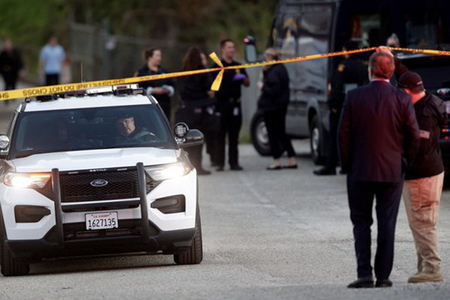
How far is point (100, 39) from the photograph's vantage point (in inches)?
1801

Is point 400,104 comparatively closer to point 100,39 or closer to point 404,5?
point 404,5

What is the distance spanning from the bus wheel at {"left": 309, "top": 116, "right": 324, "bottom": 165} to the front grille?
10.0 metres

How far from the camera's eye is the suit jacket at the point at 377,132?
10000 mm

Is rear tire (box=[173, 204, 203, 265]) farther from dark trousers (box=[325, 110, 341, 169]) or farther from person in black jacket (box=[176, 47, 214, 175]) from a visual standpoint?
person in black jacket (box=[176, 47, 214, 175])

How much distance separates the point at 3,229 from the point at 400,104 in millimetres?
3783

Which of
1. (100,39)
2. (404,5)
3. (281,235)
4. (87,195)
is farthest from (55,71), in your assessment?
(87,195)

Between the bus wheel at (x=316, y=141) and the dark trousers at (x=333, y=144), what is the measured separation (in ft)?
2.54

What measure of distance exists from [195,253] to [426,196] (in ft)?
8.07

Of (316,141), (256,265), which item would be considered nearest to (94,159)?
(256,265)

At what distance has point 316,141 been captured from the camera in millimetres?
22172

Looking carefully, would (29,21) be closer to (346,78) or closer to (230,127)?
(230,127)

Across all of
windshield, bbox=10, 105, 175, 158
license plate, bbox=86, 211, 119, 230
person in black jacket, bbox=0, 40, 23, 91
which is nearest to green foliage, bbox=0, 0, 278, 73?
person in black jacket, bbox=0, 40, 23, 91

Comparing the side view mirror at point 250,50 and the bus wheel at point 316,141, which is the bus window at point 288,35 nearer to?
the side view mirror at point 250,50

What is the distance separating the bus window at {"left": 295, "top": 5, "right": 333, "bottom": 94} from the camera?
21.4m
